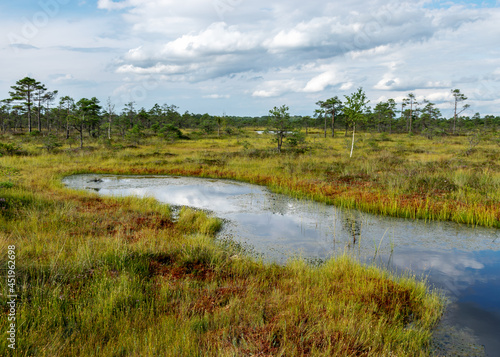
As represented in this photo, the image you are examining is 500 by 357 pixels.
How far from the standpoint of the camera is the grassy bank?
3445mm

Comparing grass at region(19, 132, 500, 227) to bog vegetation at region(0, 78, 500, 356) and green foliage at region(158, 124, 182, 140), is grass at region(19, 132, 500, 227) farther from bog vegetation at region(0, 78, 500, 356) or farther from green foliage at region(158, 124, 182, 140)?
green foliage at region(158, 124, 182, 140)

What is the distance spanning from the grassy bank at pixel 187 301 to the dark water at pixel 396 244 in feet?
2.00

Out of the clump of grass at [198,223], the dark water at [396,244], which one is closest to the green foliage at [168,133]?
the dark water at [396,244]

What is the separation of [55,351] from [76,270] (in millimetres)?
2175

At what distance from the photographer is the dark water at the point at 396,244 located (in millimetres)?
4965

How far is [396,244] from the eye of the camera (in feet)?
27.6

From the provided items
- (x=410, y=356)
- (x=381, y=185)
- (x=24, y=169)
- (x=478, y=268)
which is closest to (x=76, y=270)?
(x=410, y=356)

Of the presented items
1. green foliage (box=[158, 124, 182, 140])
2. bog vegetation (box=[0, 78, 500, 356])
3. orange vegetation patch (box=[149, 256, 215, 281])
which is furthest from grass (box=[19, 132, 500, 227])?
green foliage (box=[158, 124, 182, 140])

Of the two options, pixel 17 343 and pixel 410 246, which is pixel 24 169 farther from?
pixel 410 246

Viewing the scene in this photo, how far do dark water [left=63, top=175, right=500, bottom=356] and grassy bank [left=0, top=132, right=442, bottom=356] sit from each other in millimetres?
609

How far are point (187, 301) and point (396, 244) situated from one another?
21.5 feet

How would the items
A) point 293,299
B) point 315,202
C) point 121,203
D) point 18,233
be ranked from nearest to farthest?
point 293,299 → point 18,233 → point 121,203 → point 315,202

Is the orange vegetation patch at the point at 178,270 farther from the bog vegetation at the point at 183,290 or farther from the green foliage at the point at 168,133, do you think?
the green foliage at the point at 168,133

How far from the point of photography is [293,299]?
4.63 metres
